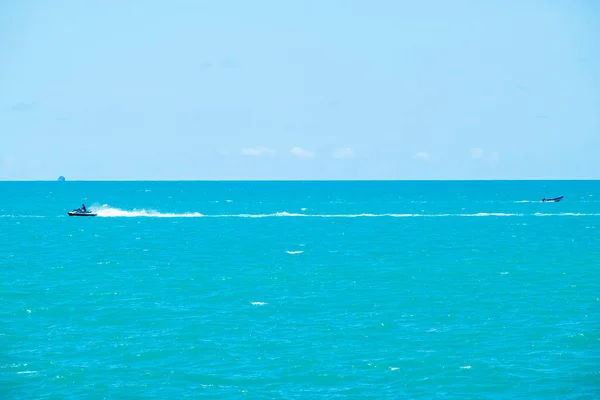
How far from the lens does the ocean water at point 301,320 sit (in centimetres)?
4244

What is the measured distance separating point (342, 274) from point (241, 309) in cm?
2067

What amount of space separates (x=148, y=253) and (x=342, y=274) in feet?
109

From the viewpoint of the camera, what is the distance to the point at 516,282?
7200 centimetres

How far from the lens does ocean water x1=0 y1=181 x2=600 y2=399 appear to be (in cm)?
4244

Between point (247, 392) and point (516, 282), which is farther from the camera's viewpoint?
point (516, 282)

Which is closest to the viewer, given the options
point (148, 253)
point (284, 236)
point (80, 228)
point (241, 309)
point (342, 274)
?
point (241, 309)

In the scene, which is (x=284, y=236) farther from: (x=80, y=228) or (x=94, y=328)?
(x=94, y=328)

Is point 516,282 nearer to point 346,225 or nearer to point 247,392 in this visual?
point 247,392

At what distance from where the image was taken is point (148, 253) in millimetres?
97812

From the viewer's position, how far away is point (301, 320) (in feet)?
183

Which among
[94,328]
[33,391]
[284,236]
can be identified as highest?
[284,236]

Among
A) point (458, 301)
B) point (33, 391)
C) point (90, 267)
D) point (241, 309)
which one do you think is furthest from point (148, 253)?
point (33, 391)

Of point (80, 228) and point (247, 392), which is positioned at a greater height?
point (80, 228)

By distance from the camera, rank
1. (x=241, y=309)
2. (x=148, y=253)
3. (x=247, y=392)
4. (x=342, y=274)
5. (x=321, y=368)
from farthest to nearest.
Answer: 1. (x=148, y=253)
2. (x=342, y=274)
3. (x=241, y=309)
4. (x=321, y=368)
5. (x=247, y=392)
